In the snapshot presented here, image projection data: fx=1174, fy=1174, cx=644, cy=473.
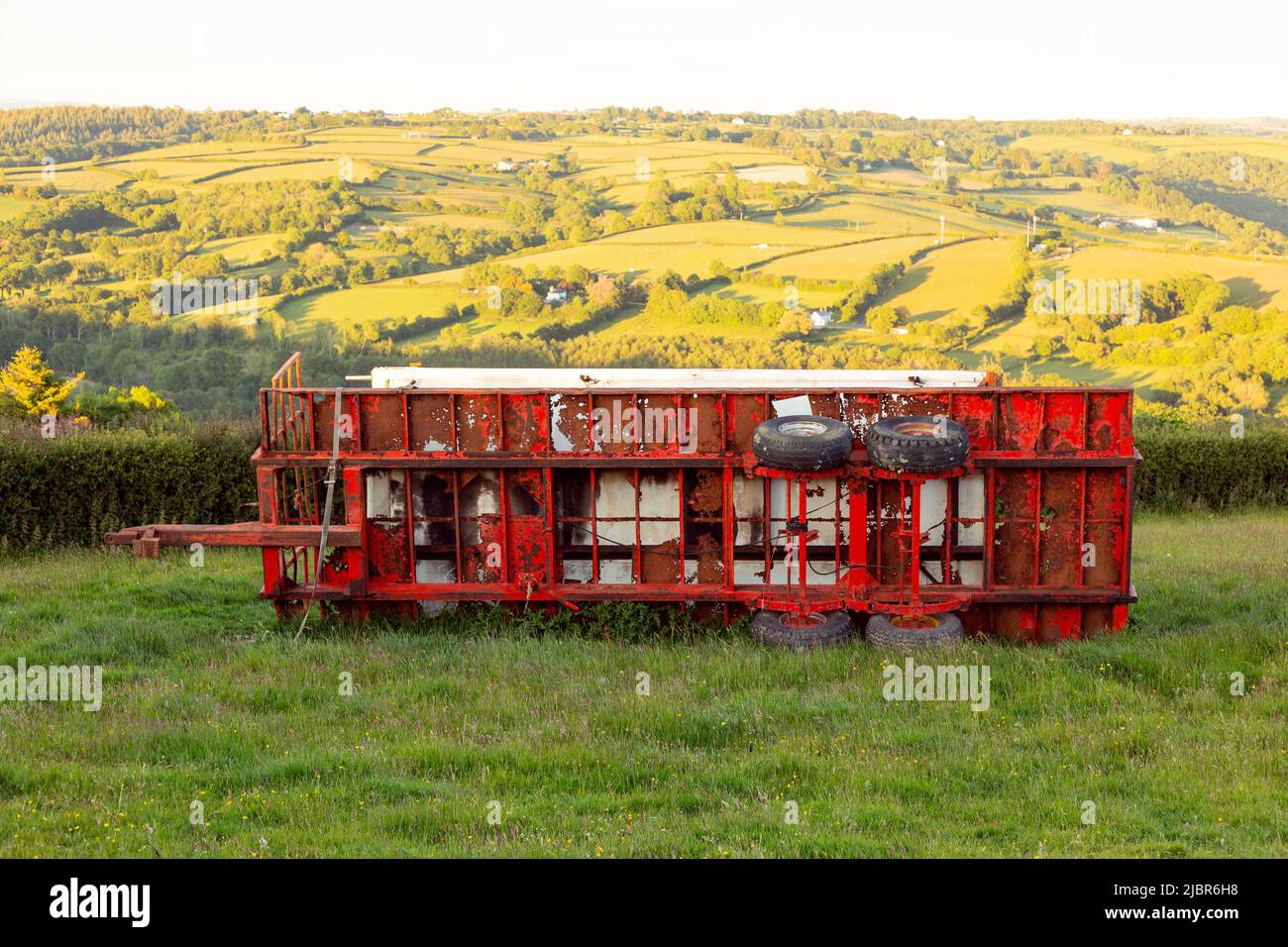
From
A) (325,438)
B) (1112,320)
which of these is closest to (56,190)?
(1112,320)

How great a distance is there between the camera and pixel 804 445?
12.1 m

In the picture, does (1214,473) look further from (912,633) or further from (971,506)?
(912,633)

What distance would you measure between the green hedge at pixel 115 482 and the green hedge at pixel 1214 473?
56.9 feet

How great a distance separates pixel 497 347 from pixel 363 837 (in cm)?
5323

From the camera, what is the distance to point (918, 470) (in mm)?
11852

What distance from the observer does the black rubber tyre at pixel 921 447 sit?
38.7ft

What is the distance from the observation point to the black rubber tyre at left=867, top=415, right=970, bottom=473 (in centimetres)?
1179

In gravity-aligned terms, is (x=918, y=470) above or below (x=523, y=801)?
above

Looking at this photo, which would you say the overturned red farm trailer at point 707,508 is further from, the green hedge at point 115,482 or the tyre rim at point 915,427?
the green hedge at point 115,482

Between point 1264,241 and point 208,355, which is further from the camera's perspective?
point 1264,241

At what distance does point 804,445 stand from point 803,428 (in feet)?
1.31

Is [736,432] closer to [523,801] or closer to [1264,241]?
[523,801]

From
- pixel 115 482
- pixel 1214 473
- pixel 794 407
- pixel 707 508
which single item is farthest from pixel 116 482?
pixel 1214 473

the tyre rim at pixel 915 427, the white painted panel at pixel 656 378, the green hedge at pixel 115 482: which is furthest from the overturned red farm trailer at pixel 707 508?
the green hedge at pixel 115 482
